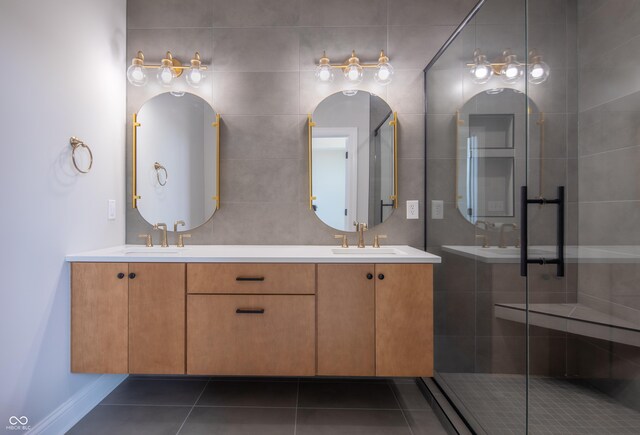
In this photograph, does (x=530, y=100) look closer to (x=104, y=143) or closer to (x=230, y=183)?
(x=230, y=183)

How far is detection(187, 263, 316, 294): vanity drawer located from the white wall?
0.63 metres

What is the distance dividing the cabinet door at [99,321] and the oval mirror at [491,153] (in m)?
1.71

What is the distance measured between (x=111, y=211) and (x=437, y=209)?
76.4 inches

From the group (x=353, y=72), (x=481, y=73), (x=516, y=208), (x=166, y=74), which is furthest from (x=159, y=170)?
(x=516, y=208)

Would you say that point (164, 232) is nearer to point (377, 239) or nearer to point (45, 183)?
point (45, 183)

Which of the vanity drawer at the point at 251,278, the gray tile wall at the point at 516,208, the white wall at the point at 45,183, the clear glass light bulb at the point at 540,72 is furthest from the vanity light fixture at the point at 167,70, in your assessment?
the clear glass light bulb at the point at 540,72

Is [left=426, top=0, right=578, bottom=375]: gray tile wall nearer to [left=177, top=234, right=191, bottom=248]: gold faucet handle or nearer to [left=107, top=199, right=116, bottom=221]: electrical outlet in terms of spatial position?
[left=177, top=234, right=191, bottom=248]: gold faucet handle

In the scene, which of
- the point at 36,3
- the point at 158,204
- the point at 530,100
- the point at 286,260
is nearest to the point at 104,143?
the point at 158,204

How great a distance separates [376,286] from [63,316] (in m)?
1.52

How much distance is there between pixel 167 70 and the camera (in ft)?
6.71

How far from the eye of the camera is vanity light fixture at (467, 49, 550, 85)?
1.14 m

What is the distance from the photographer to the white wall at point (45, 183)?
1.30m

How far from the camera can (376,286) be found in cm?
159

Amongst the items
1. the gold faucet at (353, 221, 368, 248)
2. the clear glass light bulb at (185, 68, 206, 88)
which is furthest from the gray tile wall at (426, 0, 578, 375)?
the clear glass light bulb at (185, 68, 206, 88)
